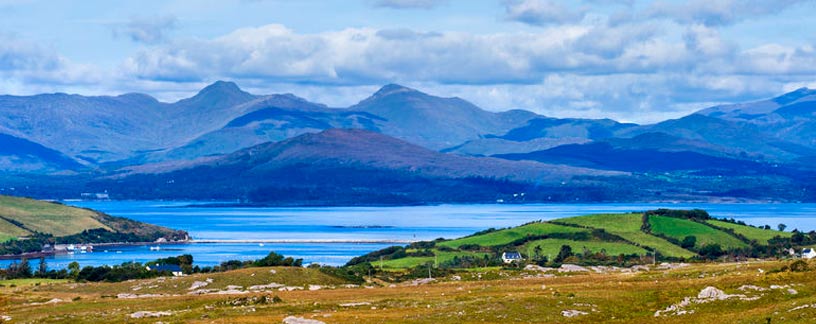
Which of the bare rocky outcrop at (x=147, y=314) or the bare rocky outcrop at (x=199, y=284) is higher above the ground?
the bare rocky outcrop at (x=199, y=284)

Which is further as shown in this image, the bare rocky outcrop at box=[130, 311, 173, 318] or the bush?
the bare rocky outcrop at box=[130, 311, 173, 318]

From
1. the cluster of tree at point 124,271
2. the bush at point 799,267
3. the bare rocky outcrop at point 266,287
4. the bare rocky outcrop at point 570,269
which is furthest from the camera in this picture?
the bare rocky outcrop at point 570,269

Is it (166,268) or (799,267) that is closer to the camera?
(799,267)

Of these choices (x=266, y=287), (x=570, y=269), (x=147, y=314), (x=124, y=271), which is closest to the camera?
(x=147, y=314)

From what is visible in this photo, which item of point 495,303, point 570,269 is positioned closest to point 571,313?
point 495,303

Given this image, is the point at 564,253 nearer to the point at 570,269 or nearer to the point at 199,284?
the point at 570,269

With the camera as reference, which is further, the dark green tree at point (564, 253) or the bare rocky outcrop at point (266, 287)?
the dark green tree at point (564, 253)

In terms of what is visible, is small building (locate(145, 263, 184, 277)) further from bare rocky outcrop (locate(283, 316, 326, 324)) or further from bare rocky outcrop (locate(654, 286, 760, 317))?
bare rocky outcrop (locate(654, 286, 760, 317))

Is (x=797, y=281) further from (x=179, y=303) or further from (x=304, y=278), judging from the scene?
(x=304, y=278)

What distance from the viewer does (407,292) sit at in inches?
3442

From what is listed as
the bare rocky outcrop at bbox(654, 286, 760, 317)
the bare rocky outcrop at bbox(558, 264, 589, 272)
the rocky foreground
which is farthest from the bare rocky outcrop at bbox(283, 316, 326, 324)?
the bare rocky outcrop at bbox(558, 264, 589, 272)

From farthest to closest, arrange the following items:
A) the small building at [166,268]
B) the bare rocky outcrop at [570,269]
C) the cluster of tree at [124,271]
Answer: the small building at [166,268] < the bare rocky outcrop at [570,269] < the cluster of tree at [124,271]

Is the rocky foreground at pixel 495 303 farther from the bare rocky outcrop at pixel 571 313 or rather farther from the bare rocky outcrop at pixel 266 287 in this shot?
the bare rocky outcrop at pixel 266 287

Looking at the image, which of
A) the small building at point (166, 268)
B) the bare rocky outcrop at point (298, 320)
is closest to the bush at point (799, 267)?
the bare rocky outcrop at point (298, 320)
